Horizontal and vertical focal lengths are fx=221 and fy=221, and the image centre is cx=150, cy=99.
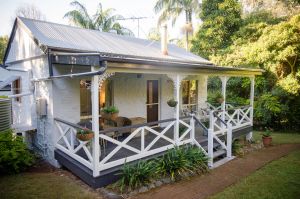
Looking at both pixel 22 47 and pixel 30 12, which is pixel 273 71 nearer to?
pixel 22 47

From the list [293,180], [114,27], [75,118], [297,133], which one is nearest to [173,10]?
[114,27]

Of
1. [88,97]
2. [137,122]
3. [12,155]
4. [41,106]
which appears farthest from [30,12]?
[12,155]

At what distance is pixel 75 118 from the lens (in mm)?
7781

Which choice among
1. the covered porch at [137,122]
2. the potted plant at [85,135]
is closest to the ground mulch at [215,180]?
the covered porch at [137,122]

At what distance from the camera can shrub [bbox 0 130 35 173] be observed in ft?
21.5

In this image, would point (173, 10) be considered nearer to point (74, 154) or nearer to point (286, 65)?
point (286, 65)

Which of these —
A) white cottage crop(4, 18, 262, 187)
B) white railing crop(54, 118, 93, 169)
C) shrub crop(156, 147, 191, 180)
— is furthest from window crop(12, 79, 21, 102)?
shrub crop(156, 147, 191, 180)

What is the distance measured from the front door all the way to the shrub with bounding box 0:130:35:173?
5287mm

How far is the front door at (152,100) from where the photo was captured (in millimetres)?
10508

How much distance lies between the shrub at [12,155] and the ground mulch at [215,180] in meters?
3.94

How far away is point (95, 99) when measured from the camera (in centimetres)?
540

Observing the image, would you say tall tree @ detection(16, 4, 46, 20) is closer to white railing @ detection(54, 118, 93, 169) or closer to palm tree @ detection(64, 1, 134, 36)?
palm tree @ detection(64, 1, 134, 36)

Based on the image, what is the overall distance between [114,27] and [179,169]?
20397 mm

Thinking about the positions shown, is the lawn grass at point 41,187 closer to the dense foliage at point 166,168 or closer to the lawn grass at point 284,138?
the dense foliage at point 166,168
